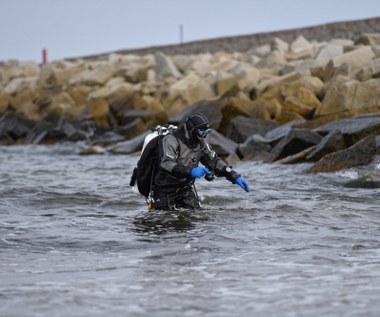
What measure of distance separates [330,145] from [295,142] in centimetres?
122

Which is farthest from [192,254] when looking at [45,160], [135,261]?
[45,160]

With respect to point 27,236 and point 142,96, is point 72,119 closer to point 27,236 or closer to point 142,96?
point 142,96

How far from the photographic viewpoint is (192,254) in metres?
8.05

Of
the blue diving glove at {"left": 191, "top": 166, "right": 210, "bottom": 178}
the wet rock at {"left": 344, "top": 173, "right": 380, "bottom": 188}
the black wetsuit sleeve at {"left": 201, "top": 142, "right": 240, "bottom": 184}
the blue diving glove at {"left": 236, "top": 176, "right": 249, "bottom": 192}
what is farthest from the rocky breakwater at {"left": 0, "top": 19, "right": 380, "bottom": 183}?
the blue diving glove at {"left": 191, "top": 166, "right": 210, "bottom": 178}

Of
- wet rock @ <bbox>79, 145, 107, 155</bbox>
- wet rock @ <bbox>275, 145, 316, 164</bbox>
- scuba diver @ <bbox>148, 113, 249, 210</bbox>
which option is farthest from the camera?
wet rock @ <bbox>79, 145, 107, 155</bbox>

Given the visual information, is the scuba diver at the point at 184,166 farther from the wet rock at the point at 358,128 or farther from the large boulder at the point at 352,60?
the large boulder at the point at 352,60

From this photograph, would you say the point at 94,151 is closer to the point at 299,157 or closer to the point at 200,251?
the point at 299,157

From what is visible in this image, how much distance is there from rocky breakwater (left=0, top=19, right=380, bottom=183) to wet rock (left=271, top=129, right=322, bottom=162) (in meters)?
0.02

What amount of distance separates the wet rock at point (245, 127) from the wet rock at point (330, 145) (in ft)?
12.3

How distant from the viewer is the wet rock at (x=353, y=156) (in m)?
14.2

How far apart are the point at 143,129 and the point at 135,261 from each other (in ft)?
55.6

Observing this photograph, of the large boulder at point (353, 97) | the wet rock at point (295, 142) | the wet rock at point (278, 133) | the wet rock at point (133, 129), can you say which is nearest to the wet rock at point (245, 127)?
the wet rock at point (278, 133)

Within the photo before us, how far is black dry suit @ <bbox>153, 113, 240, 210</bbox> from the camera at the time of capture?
32.5 ft

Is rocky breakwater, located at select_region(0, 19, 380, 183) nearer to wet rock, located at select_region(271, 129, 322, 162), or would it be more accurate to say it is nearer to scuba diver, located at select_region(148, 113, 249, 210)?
wet rock, located at select_region(271, 129, 322, 162)
